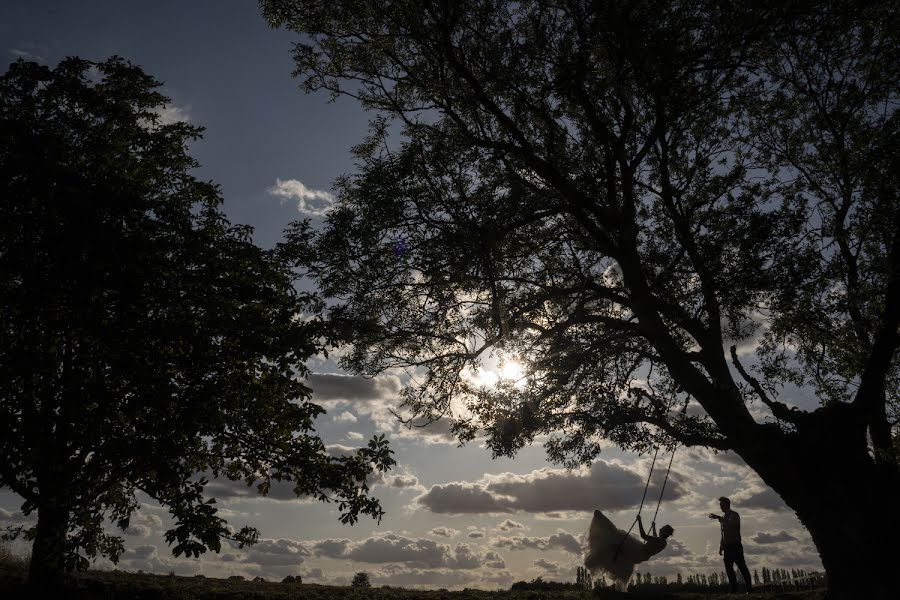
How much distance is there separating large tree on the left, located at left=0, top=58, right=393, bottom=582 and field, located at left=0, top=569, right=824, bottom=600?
1182 millimetres

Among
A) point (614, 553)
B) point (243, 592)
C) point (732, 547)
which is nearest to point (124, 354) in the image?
point (243, 592)

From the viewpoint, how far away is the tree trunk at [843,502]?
1142 cm

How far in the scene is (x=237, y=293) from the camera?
1322 centimetres

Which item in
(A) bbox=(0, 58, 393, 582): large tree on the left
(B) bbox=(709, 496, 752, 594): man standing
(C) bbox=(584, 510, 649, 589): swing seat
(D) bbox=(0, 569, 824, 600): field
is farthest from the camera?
(B) bbox=(709, 496, 752, 594): man standing

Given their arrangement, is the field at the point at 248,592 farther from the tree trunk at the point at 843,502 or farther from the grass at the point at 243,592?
the tree trunk at the point at 843,502

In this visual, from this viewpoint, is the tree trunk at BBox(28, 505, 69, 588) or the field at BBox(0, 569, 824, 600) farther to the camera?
the field at BBox(0, 569, 824, 600)

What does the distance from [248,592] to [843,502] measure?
13.2 m

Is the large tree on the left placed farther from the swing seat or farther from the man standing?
the man standing

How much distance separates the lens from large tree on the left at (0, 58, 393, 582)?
10.6 metres

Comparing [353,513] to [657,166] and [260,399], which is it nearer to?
[260,399]

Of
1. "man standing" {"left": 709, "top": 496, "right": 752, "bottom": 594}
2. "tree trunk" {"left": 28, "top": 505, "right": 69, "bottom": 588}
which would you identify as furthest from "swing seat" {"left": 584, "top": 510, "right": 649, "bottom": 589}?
"tree trunk" {"left": 28, "top": 505, "right": 69, "bottom": 588}

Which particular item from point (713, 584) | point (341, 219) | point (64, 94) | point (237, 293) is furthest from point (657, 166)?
point (64, 94)

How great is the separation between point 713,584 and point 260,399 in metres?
16.5

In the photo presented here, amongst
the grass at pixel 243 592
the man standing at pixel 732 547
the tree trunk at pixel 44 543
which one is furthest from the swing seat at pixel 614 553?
the tree trunk at pixel 44 543
